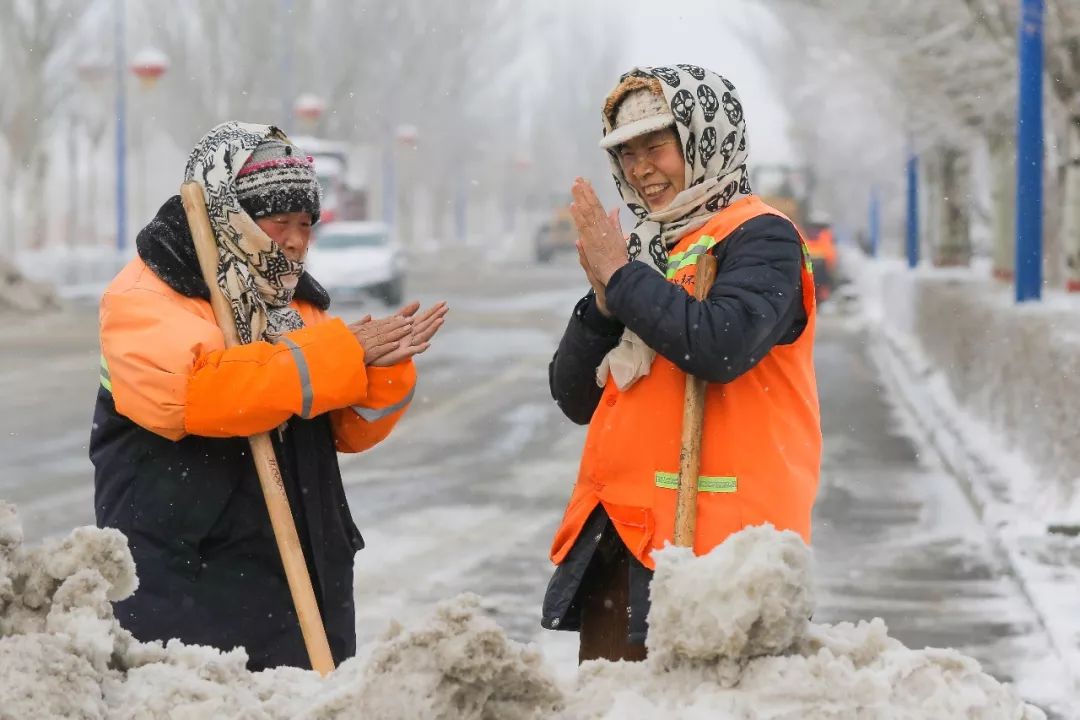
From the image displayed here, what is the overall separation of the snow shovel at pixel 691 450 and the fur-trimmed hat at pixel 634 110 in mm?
259

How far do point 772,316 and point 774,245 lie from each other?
0.15m

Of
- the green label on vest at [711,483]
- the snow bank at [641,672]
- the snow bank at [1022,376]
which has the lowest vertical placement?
the snow bank at [1022,376]

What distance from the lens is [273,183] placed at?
136 inches

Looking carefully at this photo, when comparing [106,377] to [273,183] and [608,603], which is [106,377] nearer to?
[273,183]


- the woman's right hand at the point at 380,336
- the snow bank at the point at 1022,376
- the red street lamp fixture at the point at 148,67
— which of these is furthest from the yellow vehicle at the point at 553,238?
the woman's right hand at the point at 380,336

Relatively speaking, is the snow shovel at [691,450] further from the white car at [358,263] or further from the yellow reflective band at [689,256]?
the white car at [358,263]

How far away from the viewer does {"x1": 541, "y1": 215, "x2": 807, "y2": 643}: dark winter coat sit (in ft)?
10.3

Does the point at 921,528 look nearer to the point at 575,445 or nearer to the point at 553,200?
the point at 575,445

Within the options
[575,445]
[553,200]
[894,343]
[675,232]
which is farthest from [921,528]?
[553,200]

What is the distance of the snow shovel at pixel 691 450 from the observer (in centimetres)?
325

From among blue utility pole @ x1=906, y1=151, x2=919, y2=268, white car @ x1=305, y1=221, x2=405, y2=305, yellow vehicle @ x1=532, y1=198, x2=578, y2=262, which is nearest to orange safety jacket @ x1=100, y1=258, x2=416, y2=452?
white car @ x1=305, y1=221, x2=405, y2=305

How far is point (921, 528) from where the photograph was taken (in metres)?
9.56

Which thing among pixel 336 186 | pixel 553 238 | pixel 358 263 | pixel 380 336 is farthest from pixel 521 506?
pixel 553 238

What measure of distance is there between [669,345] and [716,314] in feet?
0.31
